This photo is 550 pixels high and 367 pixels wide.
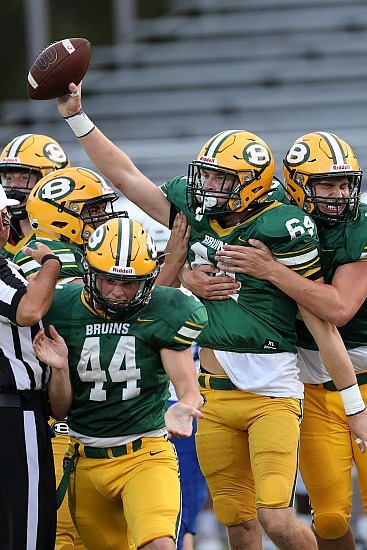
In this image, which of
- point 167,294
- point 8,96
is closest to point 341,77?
point 8,96

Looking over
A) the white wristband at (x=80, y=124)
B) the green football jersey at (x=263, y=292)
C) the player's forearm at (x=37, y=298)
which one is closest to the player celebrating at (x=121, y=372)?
the player's forearm at (x=37, y=298)

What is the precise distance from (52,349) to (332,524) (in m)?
1.56

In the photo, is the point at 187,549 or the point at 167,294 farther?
the point at 187,549

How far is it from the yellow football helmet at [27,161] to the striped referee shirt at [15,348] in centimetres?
174

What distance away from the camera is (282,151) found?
10398 millimetres

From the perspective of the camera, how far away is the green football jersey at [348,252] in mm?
4465

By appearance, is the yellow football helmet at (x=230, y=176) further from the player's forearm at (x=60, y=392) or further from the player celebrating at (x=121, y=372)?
the player's forearm at (x=60, y=392)

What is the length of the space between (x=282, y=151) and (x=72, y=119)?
5832mm

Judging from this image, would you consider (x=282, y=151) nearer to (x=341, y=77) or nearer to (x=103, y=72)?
(x=341, y=77)

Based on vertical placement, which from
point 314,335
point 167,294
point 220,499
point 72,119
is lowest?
point 220,499

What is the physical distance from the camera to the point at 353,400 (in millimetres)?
4402

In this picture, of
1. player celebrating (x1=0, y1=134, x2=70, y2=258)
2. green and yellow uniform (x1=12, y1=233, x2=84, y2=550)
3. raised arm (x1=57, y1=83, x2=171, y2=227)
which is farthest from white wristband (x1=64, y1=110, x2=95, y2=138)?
player celebrating (x1=0, y1=134, x2=70, y2=258)

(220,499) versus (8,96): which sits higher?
(8,96)

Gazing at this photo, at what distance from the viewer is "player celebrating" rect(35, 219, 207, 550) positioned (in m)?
3.88
